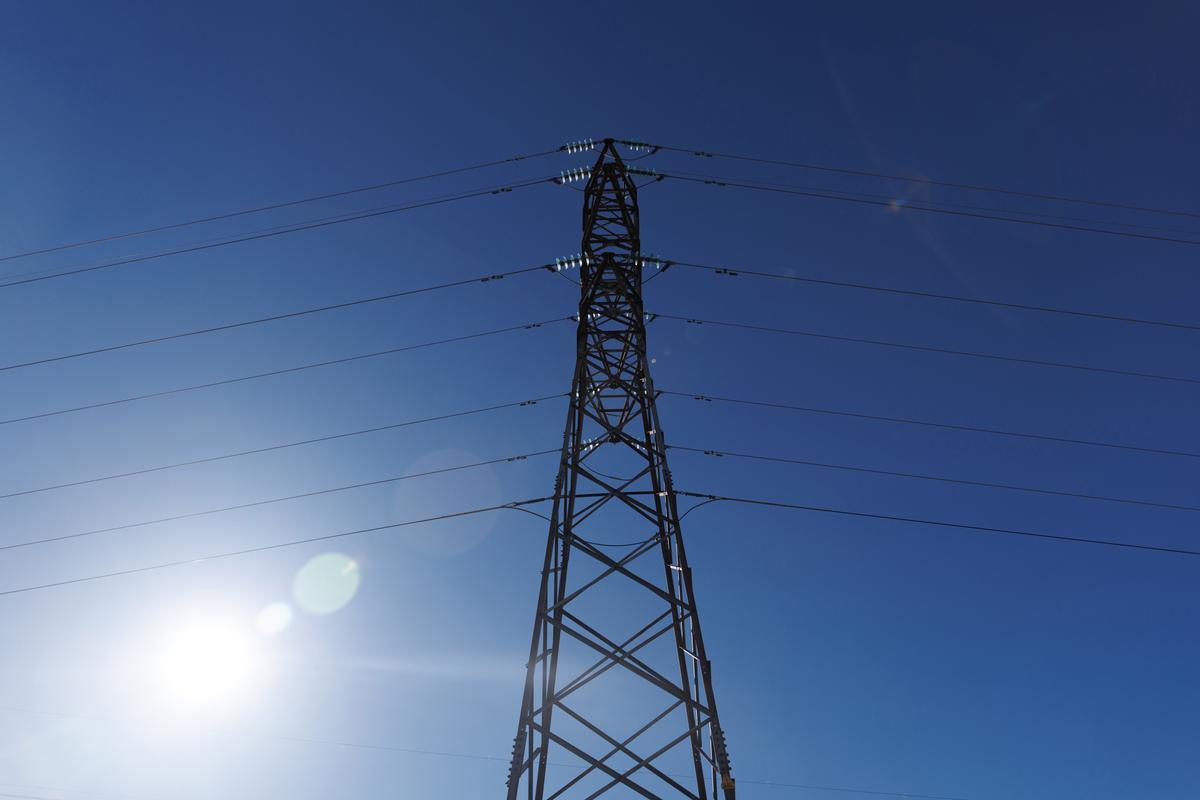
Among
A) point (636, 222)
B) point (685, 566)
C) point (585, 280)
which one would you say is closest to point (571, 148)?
point (636, 222)

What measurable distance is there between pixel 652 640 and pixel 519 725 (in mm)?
2769

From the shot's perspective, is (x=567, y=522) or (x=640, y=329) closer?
(x=567, y=522)

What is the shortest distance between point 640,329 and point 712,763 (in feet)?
27.9

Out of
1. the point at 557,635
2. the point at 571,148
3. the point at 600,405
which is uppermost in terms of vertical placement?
the point at 571,148

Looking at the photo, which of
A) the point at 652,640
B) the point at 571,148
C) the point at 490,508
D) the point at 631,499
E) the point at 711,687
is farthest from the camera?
the point at 571,148

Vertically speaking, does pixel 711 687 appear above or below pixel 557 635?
below

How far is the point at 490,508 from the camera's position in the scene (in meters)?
15.5

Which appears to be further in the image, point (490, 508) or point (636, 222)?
point (636, 222)

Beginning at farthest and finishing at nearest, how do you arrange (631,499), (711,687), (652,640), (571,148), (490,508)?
(571,148)
(490,508)
(631,499)
(652,640)
(711,687)

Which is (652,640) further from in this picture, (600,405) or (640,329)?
(640,329)

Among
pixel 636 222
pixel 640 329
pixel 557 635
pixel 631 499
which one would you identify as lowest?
pixel 557 635

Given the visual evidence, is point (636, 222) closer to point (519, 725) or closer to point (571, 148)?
point (571, 148)

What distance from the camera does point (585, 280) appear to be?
17.3 meters

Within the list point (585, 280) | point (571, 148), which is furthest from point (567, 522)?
point (571, 148)
